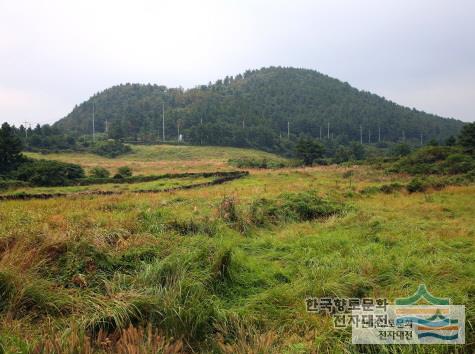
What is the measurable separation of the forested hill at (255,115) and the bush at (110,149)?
17103 mm

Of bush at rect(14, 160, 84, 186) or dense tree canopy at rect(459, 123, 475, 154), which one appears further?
dense tree canopy at rect(459, 123, 475, 154)

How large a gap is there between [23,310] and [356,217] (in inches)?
381

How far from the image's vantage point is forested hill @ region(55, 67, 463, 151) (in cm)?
10069

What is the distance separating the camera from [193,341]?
4.01 m

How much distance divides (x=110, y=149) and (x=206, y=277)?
71708 millimetres

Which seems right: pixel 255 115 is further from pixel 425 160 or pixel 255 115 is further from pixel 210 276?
pixel 210 276

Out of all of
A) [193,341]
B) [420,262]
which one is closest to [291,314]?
[193,341]

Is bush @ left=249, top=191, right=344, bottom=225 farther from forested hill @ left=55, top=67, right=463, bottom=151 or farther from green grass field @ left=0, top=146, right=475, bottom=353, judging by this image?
forested hill @ left=55, top=67, right=463, bottom=151

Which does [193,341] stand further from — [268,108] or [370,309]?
[268,108]

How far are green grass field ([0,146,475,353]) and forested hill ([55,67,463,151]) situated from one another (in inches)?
3322

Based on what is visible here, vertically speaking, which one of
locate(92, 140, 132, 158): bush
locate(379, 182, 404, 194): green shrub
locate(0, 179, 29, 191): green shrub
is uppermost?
locate(92, 140, 132, 158): bush

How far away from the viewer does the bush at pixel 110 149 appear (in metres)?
69.8

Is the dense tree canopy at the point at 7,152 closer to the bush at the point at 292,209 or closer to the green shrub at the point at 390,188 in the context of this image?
the bush at the point at 292,209

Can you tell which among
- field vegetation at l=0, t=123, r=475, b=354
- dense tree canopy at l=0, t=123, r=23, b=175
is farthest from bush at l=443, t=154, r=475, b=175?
dense tree canopy at l=0, t=123, r=23, b=175
